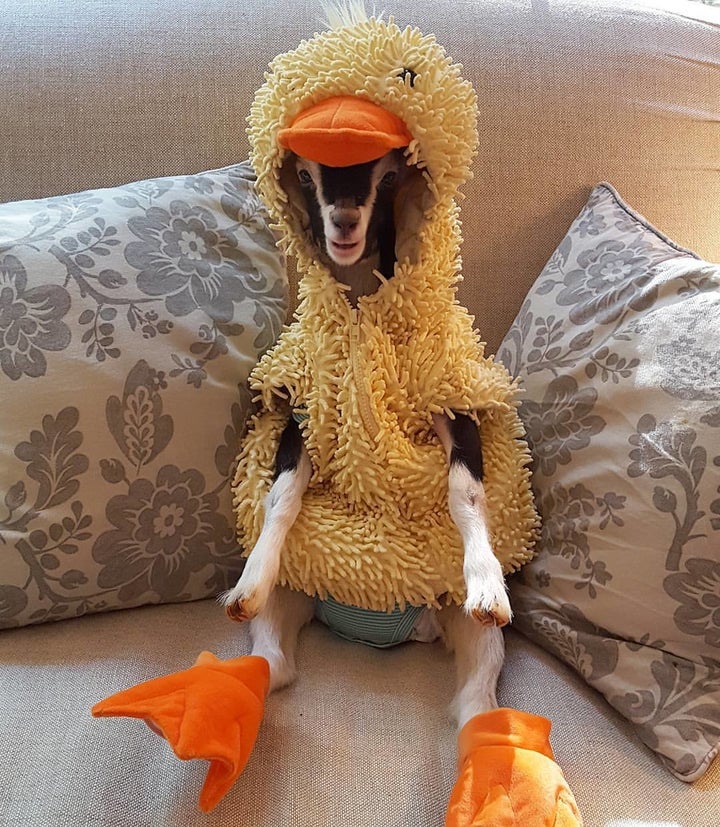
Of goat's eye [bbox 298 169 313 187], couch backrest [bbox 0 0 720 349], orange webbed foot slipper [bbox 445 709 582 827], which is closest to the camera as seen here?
orange webbed foot slipper [bbox 445 709 582 827]

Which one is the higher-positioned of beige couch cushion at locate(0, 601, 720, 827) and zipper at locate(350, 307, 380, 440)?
zipper at locate(350, 307, 380, 440)

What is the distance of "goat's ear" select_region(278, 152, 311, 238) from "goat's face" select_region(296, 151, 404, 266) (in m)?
0.01

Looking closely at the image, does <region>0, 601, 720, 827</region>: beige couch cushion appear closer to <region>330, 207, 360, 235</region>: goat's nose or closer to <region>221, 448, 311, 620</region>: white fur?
<region>221, 448, 311, 620</region>: white fur

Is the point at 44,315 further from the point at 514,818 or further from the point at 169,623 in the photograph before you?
the point at 514,818

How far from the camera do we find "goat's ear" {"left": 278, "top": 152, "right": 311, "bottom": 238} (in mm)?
771

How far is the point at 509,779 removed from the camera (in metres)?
0.67

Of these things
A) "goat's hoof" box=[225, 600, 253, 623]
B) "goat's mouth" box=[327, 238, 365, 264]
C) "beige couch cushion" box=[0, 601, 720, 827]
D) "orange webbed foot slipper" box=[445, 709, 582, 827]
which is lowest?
"beige couch cushion" box=[0, 601, 720, 827]

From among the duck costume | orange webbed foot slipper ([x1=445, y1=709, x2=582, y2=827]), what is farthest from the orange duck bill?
orange webbed foot slipper ([x1=445, y1=709, x2=582, y2=827])

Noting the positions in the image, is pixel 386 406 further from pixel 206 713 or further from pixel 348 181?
pixel 206 713

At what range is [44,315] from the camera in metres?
0.84

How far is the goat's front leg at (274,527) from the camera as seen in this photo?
28.8 inches

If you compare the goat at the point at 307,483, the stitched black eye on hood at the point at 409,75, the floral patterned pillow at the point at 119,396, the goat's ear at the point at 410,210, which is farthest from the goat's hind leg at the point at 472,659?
the stitched black eye on hood at the point at 409,75

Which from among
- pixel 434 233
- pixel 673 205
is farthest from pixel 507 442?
pixel 673 205

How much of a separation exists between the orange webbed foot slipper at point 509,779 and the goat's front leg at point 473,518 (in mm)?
111
